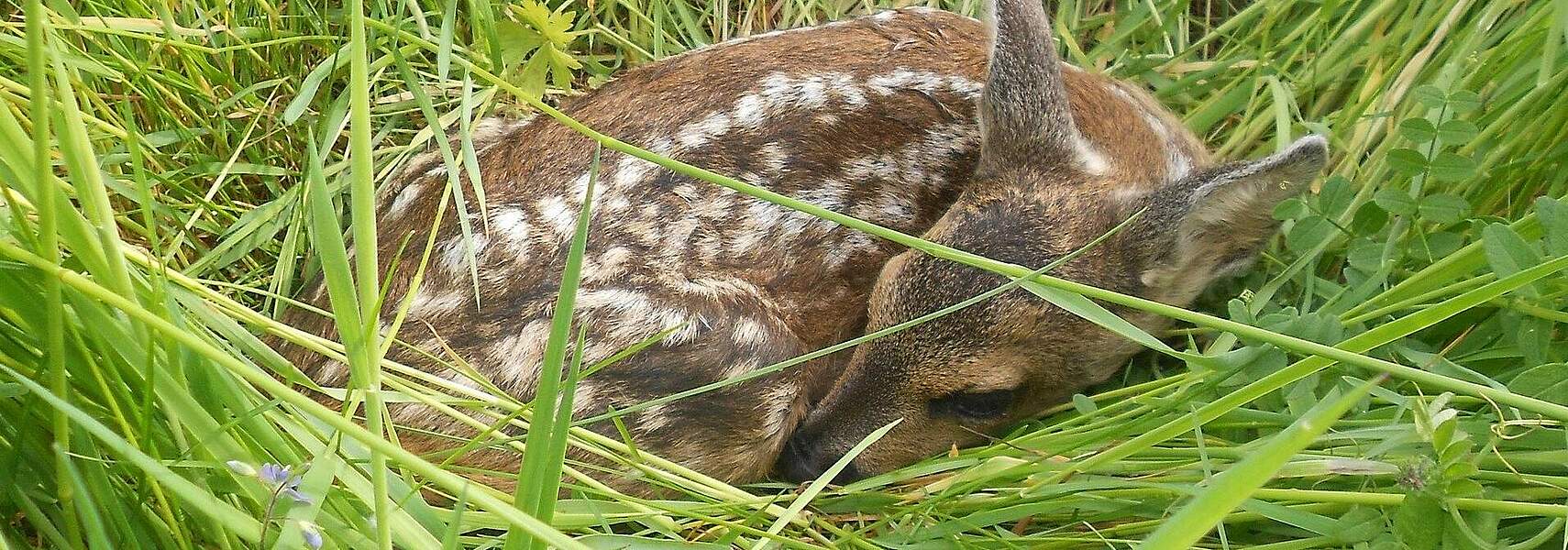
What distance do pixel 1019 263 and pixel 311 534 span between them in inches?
55.8

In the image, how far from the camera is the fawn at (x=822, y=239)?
7.49ft

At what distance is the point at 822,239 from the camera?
264cm

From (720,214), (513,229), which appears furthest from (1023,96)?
(513,229)

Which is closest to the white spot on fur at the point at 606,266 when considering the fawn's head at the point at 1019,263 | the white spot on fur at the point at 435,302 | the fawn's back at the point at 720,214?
the fawn's back at the point at 720,214

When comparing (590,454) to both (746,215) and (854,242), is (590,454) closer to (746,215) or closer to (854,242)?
(746,215)

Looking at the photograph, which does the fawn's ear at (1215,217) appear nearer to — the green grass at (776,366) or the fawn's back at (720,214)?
the green grass at (776,366)

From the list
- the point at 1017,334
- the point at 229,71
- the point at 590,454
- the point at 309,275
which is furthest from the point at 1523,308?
the point at 229,71

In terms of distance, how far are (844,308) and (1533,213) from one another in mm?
1343

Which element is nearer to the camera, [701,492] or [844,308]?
[701,492]

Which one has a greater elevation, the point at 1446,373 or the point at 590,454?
the point at 1446,373

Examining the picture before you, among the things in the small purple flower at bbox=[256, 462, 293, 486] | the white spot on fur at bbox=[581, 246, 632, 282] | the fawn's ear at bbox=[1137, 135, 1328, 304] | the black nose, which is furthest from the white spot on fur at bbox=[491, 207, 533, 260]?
the fawn's ear at bbox=[1137, 135, 1328, 304]

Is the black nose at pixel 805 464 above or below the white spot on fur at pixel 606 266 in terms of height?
below

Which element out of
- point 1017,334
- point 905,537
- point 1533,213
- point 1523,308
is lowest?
point 905,537

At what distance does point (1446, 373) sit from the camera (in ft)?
6.13
